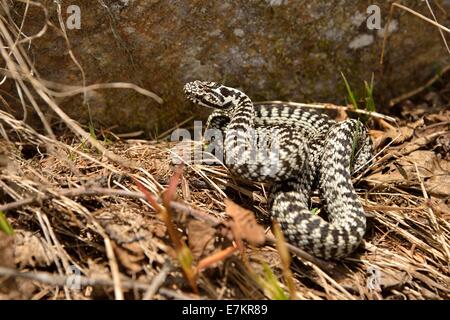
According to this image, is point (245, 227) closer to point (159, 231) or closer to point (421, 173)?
point (159, 231)

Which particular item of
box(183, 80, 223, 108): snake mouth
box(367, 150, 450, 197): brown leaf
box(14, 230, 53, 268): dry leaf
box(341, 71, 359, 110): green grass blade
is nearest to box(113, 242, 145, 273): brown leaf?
box(14, 230, 53, 268): dry leaf

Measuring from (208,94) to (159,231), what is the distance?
75.9 inches

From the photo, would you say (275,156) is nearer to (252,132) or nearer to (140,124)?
(252,132)

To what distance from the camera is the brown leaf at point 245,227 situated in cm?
355

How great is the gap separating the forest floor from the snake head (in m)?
0.63

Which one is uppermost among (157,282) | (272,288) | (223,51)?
(223,51)

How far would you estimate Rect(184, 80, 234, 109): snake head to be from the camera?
5.32m

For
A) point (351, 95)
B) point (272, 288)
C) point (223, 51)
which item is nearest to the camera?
point (272, 288)

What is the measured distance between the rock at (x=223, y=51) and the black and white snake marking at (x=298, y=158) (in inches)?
11.9

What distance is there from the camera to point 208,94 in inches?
210

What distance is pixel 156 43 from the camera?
5219mm

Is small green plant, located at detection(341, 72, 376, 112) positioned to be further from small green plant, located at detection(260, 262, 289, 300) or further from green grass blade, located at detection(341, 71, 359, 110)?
small green plant, located at detection(260, 262, 289, 300)

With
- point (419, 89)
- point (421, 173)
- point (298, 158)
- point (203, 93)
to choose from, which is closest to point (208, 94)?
point (203, 93)
